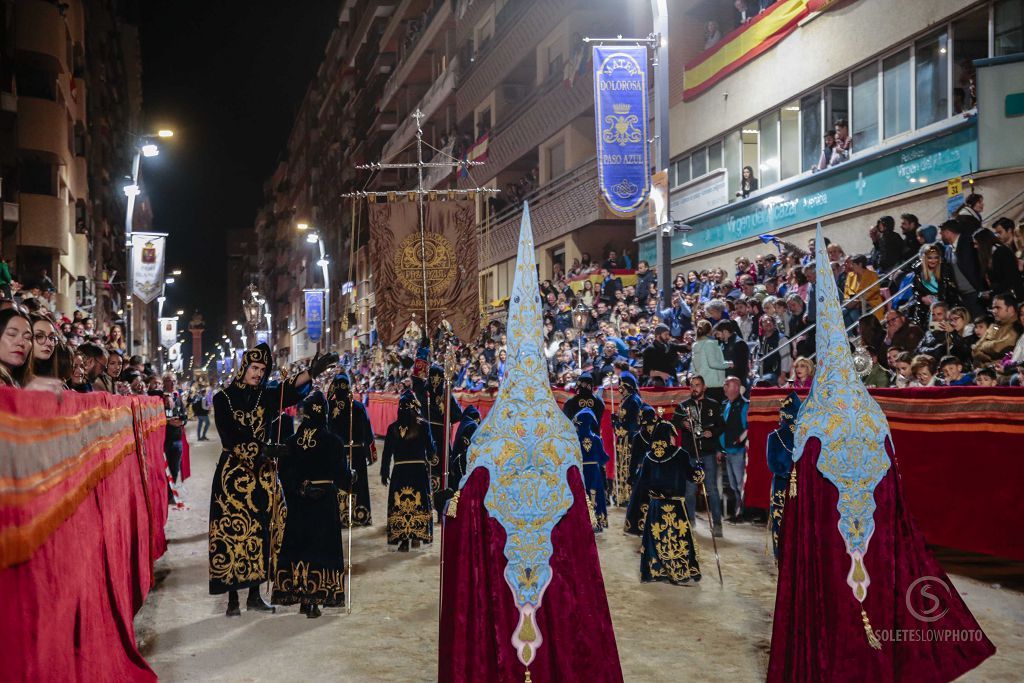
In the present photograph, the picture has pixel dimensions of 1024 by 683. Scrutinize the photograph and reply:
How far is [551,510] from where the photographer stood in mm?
4879

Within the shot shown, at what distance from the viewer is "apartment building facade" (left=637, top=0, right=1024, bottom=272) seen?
1515cm

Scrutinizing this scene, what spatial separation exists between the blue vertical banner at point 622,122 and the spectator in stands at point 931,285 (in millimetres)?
7292

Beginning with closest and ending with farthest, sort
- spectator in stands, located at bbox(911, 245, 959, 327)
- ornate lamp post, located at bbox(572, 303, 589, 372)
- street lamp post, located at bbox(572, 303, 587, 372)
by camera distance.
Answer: spectator in stands, located at bbox(911, 245, 959, 327) → ornate lamp post, located at bbox(572, 303, 589, 372) → street lamp post, located at bbox(572, 303, 587, 372)

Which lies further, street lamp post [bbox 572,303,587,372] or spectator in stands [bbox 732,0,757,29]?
spectator in stands [bbox 732,0,757,29]

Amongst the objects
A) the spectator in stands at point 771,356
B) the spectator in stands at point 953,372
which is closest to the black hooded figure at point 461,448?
the spectator in stands at point 953,372

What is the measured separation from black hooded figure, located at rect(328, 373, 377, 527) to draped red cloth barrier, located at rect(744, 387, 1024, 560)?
5878 millimetres

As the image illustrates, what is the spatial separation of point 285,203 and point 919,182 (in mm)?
121907

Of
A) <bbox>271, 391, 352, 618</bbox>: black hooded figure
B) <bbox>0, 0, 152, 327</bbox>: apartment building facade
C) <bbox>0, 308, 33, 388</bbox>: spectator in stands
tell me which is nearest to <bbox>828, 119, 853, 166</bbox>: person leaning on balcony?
<bbox>271, 391, 352, 618</bbox>: black hooded figure

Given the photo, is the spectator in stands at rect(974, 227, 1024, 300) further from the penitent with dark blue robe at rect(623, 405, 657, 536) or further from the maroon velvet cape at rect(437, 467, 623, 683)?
the maroon velvet cape at rect(437, 467, 623, 683)

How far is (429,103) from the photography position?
5212 centimetres

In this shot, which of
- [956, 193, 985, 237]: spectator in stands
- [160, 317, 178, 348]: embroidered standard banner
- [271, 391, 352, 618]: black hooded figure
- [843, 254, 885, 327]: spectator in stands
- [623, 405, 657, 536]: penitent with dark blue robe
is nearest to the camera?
[271, 391, 352, 618]: black hooded figure

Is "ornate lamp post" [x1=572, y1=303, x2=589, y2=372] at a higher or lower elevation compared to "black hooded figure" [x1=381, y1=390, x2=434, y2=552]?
higher

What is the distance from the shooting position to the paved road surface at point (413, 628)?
21.1 ft

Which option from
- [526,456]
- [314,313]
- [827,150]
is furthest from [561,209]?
[314,313]
